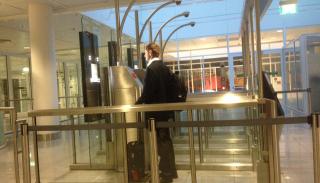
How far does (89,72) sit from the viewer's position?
5.77 m

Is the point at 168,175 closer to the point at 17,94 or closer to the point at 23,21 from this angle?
the point at 23,21

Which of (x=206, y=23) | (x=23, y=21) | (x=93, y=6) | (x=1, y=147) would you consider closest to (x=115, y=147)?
(x=1, y=147)

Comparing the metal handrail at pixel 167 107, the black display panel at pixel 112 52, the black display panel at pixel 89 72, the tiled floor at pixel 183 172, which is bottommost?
the tiled floor at pixel 183 172

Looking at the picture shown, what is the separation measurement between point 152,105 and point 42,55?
6195mm

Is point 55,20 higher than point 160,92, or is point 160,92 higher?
point 55,20

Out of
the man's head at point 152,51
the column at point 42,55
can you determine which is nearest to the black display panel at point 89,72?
the man's head at point 152,51

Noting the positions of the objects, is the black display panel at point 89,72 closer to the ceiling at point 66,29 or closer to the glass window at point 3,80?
the ceiling at point 66,29

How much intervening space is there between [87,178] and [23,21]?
659cm

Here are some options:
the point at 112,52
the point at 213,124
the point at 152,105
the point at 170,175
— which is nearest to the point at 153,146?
the point at 152,105

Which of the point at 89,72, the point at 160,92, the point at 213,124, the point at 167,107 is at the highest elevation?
the point at 89,72

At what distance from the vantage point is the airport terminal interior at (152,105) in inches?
110

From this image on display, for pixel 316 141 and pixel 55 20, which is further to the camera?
pixel 55 20

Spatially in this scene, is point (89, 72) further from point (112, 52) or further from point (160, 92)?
point (160, 92)

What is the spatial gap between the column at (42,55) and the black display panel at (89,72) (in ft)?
8.40
